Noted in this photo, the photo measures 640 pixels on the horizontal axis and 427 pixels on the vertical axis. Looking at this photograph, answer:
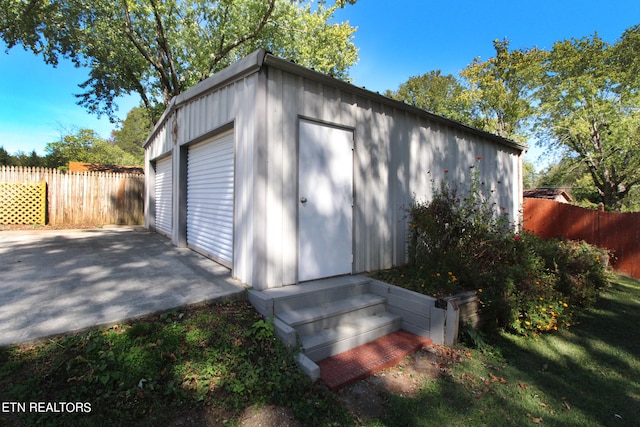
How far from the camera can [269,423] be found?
2016 mm

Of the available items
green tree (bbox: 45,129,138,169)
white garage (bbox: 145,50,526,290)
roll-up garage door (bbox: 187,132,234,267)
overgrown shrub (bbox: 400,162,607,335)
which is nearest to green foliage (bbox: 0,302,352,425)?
white garage (bbox: 145,50,526,290)

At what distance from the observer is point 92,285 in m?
3.49

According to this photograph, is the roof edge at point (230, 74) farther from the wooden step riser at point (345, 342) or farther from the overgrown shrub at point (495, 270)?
the wooden step riser at point (345, 342)

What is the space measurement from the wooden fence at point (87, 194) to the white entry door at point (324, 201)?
10.4m

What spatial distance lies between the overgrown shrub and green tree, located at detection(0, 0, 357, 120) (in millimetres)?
11212

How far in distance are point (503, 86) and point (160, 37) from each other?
16.1 meters

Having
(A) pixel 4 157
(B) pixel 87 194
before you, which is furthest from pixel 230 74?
(A) pixel 4 157

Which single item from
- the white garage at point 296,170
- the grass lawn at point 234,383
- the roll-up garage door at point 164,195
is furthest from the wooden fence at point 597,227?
the roll-up garage door at point 164,195

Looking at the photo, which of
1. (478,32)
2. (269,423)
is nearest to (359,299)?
(269,423)

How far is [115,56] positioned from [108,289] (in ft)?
42.5

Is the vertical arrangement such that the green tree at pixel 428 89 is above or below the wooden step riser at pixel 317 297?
above

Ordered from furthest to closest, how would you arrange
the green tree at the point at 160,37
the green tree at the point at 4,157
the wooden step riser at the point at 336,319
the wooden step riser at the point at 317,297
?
1. the green tree at the point at 4,157
2. the green tree at the point at 160,37
3. the wooden step riser at the point at 317,297
4. the wooden step riser at the point at 336,319

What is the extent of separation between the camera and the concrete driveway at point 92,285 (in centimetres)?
254

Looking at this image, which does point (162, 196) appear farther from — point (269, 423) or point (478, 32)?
point (478, 32)
